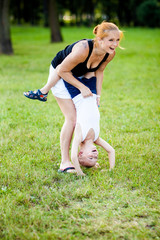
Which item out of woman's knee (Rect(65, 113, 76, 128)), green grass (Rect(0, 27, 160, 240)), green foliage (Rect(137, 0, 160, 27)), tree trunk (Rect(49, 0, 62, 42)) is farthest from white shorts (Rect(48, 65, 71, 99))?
green foliage (Rect(137, 0, 160, 27))

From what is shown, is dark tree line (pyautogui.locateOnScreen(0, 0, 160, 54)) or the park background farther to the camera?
dark tree line (pyautogui.locateOnScreen(0, 0, 160, 54))

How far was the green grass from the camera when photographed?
3.00 meters

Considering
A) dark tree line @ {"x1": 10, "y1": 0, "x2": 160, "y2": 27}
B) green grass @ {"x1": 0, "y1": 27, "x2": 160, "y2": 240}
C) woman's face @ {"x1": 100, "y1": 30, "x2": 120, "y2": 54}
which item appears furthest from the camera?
dark tree line @ {"x1": 10, "y1": 0, "x2": 160, "y2": 27}

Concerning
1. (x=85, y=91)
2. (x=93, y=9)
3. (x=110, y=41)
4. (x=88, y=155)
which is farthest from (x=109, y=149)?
(x=93, y=9)

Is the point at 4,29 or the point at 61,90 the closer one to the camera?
the point at 61,90

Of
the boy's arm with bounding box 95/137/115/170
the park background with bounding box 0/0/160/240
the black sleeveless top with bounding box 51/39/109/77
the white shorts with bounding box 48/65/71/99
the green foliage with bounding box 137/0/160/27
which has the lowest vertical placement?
the park background with bounding box 0/0/160/240

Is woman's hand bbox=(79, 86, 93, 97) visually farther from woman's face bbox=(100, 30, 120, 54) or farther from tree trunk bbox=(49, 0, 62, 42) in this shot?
tree trunk bbox=(49, 0, 62, 42)

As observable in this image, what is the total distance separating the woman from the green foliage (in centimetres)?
→ 4319

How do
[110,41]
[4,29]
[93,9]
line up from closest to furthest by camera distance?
[110,41]
[4,29]
[93,9]

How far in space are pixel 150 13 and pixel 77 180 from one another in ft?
146

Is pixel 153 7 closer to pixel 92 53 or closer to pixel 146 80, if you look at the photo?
pixel 146 80

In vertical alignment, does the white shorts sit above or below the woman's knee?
above

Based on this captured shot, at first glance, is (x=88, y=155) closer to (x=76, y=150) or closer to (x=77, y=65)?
(x=76, y=150)

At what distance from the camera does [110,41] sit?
147 inches
